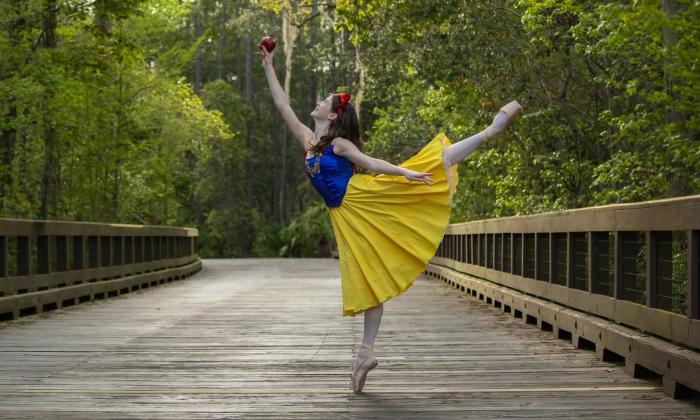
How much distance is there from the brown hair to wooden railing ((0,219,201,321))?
5860 millimetres

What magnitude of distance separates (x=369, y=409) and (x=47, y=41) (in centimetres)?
Result: 1315

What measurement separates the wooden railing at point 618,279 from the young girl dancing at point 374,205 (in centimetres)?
134

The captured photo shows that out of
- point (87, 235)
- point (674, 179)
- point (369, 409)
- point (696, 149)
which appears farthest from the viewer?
point (87, 235)

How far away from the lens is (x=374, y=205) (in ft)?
22.4

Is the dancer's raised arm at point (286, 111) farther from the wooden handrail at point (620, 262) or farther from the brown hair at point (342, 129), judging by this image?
the wooden handrail at point (620, 262)

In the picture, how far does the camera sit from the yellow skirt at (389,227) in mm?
6715

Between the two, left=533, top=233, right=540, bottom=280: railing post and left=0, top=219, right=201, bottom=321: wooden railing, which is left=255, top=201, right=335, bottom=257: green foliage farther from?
left=533, top=233, right=540, bottom=280: railing post

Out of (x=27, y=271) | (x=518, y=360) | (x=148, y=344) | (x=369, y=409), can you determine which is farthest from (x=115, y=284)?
(x=369, y=409)

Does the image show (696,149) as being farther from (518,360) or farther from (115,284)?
(115,284)

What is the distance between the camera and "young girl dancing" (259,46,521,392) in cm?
670

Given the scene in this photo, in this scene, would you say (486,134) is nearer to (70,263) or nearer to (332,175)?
(332,175)

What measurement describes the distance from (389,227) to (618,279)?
222cm

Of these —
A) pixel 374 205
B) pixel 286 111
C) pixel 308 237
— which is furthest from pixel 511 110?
pixel 308 237

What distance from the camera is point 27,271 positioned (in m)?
12.6
